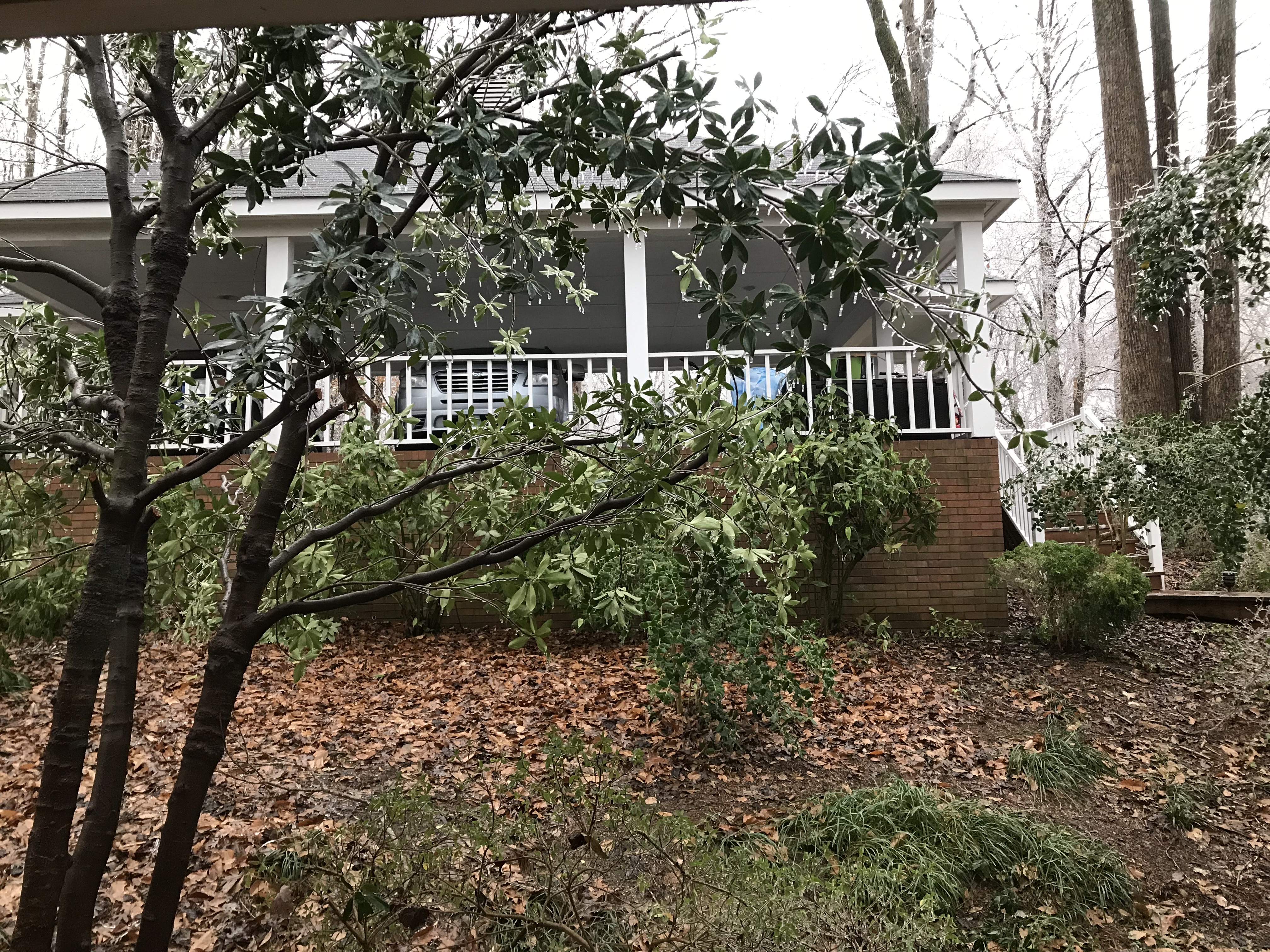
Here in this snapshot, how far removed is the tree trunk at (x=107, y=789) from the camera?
2312 mm

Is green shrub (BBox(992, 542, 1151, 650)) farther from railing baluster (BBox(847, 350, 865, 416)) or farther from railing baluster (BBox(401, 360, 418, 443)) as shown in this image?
railing baluster (BBox(401, 360, 418, 443))

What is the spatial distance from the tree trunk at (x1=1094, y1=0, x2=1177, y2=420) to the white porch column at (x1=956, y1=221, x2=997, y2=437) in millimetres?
3942

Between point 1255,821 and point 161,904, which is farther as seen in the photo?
point 1255,821

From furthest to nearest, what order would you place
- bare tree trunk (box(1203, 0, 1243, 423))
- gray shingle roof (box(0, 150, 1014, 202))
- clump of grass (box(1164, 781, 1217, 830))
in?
bare tree trunk (box(1203, 0, 1243, 423)), gray shingle roof (box(0, 150, 1014, 202)), clump of grass (box(1164, 781, 1217, 830))

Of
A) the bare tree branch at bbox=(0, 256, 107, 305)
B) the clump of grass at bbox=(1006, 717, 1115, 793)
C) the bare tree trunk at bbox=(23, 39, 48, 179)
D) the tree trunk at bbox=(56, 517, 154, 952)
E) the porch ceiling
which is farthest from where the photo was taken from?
the bare tree trunk at bbox=(23, 39, 48, 179)

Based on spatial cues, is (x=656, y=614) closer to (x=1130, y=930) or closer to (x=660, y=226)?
(x=1130, y=930)

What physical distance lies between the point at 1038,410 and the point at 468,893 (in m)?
36.1

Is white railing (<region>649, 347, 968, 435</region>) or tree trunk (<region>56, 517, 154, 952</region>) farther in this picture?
white railing (<region>649, 347, 968, 435</region>)

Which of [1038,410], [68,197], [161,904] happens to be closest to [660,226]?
[68,197]

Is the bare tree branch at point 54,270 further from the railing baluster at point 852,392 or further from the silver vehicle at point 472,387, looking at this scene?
the silver vehicle at point 472,387

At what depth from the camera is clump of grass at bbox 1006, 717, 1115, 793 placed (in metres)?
5.51

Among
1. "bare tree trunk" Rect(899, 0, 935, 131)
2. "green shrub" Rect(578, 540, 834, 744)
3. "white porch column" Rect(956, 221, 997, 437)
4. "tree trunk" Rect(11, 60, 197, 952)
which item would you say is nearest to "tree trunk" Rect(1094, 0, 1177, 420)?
"bare tree trunk" Rect(899, 0, 935, 131)

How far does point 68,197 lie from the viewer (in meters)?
9.86

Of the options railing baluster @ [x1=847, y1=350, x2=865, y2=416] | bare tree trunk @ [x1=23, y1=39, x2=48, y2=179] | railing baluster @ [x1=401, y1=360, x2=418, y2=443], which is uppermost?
bare tree trunk @ [x1=23, y1=39, x2=48, y2=179]
